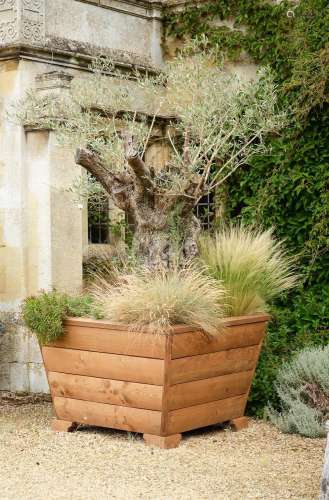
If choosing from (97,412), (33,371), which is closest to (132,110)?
(33,371)

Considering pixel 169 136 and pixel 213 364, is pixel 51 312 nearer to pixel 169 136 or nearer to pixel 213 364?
pixel 213 364

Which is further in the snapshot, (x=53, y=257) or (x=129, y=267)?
(x=53, y=257)

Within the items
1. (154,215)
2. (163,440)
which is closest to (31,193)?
(154,215)

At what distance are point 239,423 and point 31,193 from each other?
3.09 meters

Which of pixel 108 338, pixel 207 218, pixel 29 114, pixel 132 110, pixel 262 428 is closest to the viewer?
pixel 108 338

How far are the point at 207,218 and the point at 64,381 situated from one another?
3.50 metres

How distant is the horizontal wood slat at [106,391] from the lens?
6.55 m

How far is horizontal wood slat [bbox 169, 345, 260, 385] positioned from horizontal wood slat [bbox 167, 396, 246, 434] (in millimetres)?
240

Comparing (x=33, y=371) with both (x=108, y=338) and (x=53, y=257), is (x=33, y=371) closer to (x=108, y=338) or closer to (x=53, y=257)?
(x=53, y=257)

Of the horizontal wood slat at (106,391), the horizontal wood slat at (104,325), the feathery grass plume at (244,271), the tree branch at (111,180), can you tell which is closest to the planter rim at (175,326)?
the horizontal wood slat at (104,325)

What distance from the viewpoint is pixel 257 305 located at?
7297 mm

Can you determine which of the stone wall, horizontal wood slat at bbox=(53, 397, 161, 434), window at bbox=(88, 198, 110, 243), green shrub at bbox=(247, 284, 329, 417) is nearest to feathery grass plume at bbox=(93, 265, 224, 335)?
horizontal wood slat at bbox=(53, 397, 161, 434)

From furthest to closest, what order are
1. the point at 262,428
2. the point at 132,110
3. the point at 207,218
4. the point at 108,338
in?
the point at 207,218 < the point at 132,110 < the point at 262,428 < the point at 108,338

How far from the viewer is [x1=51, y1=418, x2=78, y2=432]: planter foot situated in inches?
279
